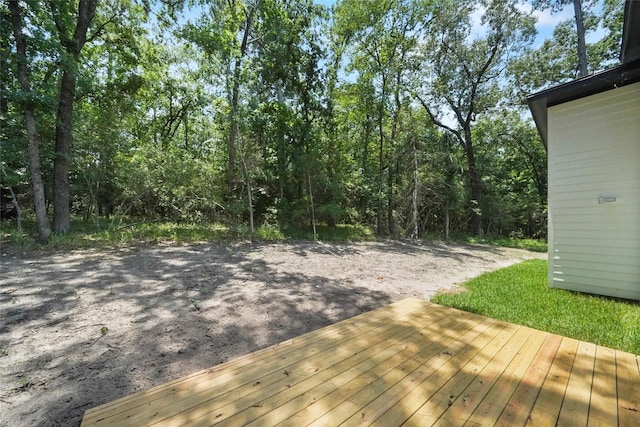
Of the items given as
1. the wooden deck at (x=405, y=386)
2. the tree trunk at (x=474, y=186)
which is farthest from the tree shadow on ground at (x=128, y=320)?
the tree trunk at (x=474, y=186)

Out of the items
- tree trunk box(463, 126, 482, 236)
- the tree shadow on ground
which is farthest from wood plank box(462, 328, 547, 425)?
tree trunk box(463, 126, 482, 236)

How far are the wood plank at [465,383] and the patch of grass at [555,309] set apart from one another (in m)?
0.63

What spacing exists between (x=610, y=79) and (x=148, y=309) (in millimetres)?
6030

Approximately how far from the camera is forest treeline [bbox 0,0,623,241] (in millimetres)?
6562

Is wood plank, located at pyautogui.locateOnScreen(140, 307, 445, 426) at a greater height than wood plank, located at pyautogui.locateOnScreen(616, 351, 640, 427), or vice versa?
wood plank, located at pyautogui.locateOnScreen(140, 307, 445, 426)

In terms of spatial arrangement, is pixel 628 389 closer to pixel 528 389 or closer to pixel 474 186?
pixel 528 389

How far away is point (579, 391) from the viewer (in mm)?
1621

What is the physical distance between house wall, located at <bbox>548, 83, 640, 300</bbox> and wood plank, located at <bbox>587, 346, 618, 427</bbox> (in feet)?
6.73

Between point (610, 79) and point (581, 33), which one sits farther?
point (581, 33)

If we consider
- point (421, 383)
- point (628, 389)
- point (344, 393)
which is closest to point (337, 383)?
point (344, 393)

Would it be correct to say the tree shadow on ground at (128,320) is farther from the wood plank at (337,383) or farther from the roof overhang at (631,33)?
the roof overhang at (631,33)

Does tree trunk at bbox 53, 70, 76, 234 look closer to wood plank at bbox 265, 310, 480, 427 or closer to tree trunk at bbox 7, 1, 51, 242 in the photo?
tree trunk at bbox 7, 1, 51, 242

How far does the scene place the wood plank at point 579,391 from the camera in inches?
55.1

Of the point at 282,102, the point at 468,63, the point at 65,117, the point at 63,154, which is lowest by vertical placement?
the point at 63,154
